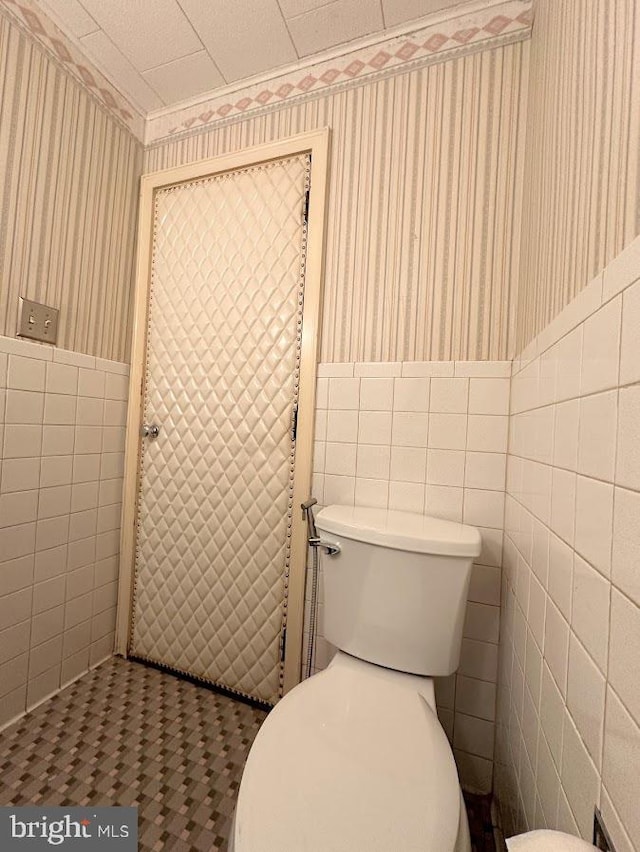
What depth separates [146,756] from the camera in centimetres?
110

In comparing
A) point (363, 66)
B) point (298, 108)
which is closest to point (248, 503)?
point (298, 108)

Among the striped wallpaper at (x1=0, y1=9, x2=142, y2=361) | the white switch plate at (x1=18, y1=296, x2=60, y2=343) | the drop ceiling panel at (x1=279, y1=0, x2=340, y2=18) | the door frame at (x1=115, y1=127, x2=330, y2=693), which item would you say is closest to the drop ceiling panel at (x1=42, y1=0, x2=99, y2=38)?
the striped wallpaper at (x1=0, y1=9, x2=142, y2=361)

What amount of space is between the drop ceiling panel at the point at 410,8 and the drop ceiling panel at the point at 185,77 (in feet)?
2.06

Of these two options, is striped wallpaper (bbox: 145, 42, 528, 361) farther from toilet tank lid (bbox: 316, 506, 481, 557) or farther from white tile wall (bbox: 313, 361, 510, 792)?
toilet tank lid (bbox: 316, 506, 481, 557)

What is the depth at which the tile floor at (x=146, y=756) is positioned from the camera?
94cm

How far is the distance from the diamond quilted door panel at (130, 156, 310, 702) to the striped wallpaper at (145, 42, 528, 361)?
17 centimetres

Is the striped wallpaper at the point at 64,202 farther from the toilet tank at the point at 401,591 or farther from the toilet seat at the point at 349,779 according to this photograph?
the toilet seat at the point at 349,779

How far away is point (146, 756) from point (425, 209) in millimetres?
1851

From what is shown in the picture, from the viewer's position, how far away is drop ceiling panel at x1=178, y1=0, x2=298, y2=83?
118cm

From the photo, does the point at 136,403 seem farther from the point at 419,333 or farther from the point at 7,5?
the point at 7,5

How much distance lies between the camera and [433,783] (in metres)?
0.61

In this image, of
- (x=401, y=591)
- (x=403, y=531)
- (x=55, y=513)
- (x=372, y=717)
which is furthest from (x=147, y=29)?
(x=372, y=717)

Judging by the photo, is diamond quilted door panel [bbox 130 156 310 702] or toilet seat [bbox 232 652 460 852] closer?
toilet seat [bbox 232 652 460 852]

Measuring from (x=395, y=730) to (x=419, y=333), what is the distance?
102cm
